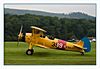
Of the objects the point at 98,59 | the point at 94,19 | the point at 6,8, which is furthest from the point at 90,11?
the point at 6,8

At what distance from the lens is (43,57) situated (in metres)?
4.67

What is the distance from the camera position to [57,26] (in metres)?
4.68

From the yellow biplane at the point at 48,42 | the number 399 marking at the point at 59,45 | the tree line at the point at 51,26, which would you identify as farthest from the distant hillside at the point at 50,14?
the number 399 marking at the point at 59,45

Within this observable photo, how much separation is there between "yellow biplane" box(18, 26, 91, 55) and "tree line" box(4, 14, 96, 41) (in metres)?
0.04

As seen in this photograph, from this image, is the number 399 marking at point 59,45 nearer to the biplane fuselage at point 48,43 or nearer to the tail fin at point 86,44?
the biplane fuselage at point 48,43

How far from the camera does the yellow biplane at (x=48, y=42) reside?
4652 mm

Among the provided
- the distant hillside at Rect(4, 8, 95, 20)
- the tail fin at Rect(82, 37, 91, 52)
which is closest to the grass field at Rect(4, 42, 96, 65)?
the tail fin at Rect(82, 37, 91, 52)

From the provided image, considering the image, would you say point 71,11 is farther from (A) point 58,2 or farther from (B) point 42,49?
(B) point 42,49

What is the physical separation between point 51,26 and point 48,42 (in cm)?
16

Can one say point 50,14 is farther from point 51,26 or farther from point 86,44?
point 86,44

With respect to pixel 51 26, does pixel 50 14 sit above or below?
above

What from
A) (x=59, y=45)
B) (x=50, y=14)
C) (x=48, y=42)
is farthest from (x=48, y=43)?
(x=50, y=14)

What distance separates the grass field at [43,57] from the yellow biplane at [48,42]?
0.13 feet

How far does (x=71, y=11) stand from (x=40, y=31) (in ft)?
1.19
